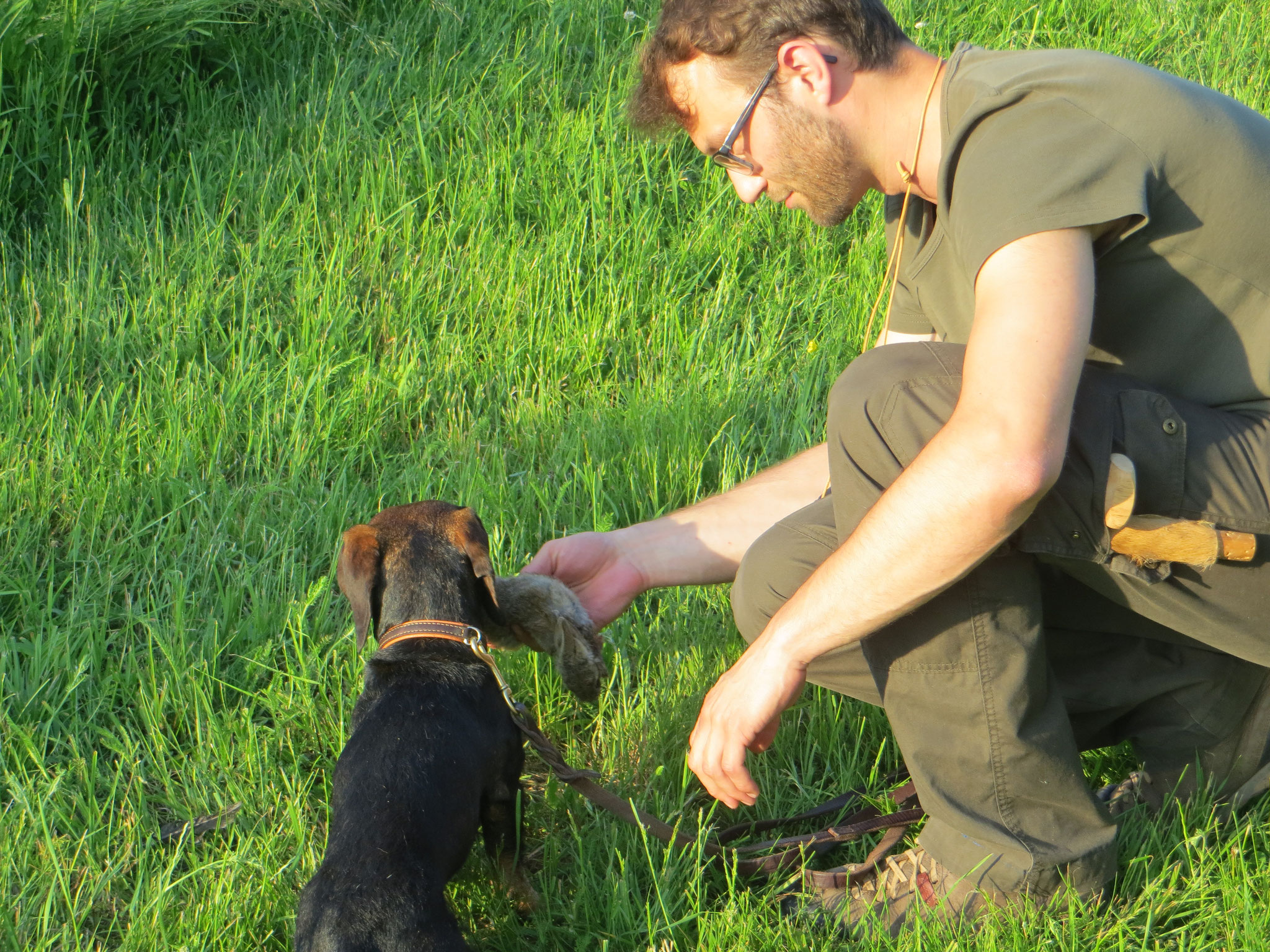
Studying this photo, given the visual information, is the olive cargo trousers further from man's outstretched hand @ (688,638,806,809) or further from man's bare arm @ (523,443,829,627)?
man's bare arm @ (523,443,829,627)

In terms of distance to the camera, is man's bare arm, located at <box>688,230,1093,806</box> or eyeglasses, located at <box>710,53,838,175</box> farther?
eyeglasses, located at <box>710,53,838,175</box>

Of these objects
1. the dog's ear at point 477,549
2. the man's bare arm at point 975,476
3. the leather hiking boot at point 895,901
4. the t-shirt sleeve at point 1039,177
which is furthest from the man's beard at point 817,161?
the leather hiking boot at point 895,901

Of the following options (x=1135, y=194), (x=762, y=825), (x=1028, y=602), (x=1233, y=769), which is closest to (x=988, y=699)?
(x=1028, y=602)

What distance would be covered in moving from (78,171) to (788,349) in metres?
3.08

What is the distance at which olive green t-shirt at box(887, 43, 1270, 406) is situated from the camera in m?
2.16

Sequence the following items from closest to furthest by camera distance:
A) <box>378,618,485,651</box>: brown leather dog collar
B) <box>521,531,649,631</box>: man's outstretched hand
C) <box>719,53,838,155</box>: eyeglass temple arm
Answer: <box>719,53,838,155</box>: eyeglass temple arm → <box>378,618,485,651</box>: brown leather dog collar → <box>521,531,649,631</box>: man's outstretched hand

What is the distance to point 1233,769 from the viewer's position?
108 inches

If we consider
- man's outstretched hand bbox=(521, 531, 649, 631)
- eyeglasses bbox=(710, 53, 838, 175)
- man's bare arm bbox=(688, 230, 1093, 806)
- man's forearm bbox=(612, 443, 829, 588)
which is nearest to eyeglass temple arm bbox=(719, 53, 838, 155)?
eyeglasses bbox=(710, 53, 838, 175)

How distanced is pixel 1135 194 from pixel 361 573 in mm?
1912

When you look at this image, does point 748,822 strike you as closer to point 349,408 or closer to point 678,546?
point 678,546

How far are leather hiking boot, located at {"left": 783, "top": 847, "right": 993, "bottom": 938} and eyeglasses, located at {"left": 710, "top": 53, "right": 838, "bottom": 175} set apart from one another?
1.72 meters

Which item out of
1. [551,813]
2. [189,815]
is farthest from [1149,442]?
[189,815]

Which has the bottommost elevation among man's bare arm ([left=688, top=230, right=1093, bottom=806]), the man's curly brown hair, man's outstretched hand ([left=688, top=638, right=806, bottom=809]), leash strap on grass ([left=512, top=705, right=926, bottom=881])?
leash strap on grass ([left=512, top=705, right=926, bottom=881])

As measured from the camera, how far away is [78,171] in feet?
15.5
